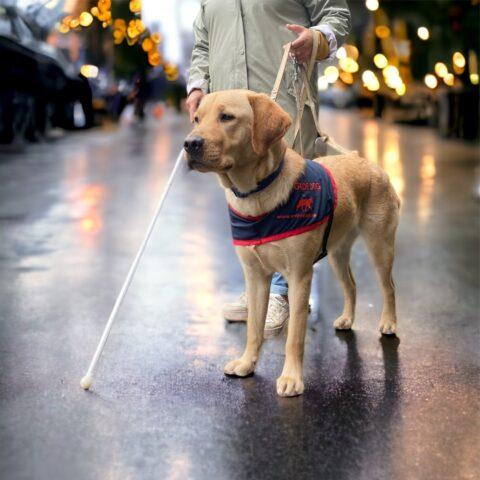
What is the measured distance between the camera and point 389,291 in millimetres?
5234

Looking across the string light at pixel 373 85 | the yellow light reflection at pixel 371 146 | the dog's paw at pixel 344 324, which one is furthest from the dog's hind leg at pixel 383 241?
the string light at pixel 373 85

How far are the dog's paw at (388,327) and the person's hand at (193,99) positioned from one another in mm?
1792

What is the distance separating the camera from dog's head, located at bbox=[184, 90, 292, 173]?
12.8 ft

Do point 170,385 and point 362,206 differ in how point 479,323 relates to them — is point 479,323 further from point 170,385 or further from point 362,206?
point 170,385

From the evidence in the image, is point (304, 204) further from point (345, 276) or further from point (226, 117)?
point (345, 276)

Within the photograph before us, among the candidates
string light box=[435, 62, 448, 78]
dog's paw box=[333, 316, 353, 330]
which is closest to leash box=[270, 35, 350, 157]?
dog's paw box=[333, 316, 353, 330]

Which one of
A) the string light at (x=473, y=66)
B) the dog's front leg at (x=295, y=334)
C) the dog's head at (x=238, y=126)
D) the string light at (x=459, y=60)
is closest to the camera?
the dog's head at (x=238, y=126)

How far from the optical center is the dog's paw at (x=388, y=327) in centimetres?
538

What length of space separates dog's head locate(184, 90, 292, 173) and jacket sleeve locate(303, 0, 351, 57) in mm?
1113

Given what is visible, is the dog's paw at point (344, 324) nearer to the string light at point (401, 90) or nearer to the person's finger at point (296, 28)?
the person's finger at point (296, 28)

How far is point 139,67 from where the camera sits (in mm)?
40812

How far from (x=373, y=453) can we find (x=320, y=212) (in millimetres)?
1249

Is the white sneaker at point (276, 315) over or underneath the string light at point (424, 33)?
underneath

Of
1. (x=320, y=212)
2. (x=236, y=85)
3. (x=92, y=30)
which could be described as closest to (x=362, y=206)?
(x=320, y=212)
